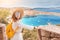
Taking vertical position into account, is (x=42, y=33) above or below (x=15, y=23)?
below

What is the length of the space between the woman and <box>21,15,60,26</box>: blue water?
0.24 ft

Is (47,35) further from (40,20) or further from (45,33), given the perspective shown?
(40,20)

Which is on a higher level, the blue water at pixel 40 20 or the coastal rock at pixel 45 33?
the blue water at pixel 40 20

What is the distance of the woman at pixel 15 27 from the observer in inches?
81.5

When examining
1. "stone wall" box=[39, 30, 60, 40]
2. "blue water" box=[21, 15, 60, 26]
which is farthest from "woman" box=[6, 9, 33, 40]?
"stone wall" box=[39, 30, 60, 40]

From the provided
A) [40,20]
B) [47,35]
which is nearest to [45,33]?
[47,35]

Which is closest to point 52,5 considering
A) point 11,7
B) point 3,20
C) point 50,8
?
point 50,8

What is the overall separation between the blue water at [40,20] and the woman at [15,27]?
2.9 inches

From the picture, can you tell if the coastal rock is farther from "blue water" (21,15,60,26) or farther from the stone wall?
"blue water" (21,15,60,26)

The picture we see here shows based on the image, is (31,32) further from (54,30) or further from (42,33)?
(54,30)

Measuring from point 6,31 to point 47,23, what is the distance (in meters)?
0.58

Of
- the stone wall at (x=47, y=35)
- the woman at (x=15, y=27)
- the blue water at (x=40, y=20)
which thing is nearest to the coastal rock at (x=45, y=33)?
the stone wall at (x=47, y=35)

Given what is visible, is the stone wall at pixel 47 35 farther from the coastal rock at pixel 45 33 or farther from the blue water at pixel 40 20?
the blue water at pixel 40 20

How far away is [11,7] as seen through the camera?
208cm
